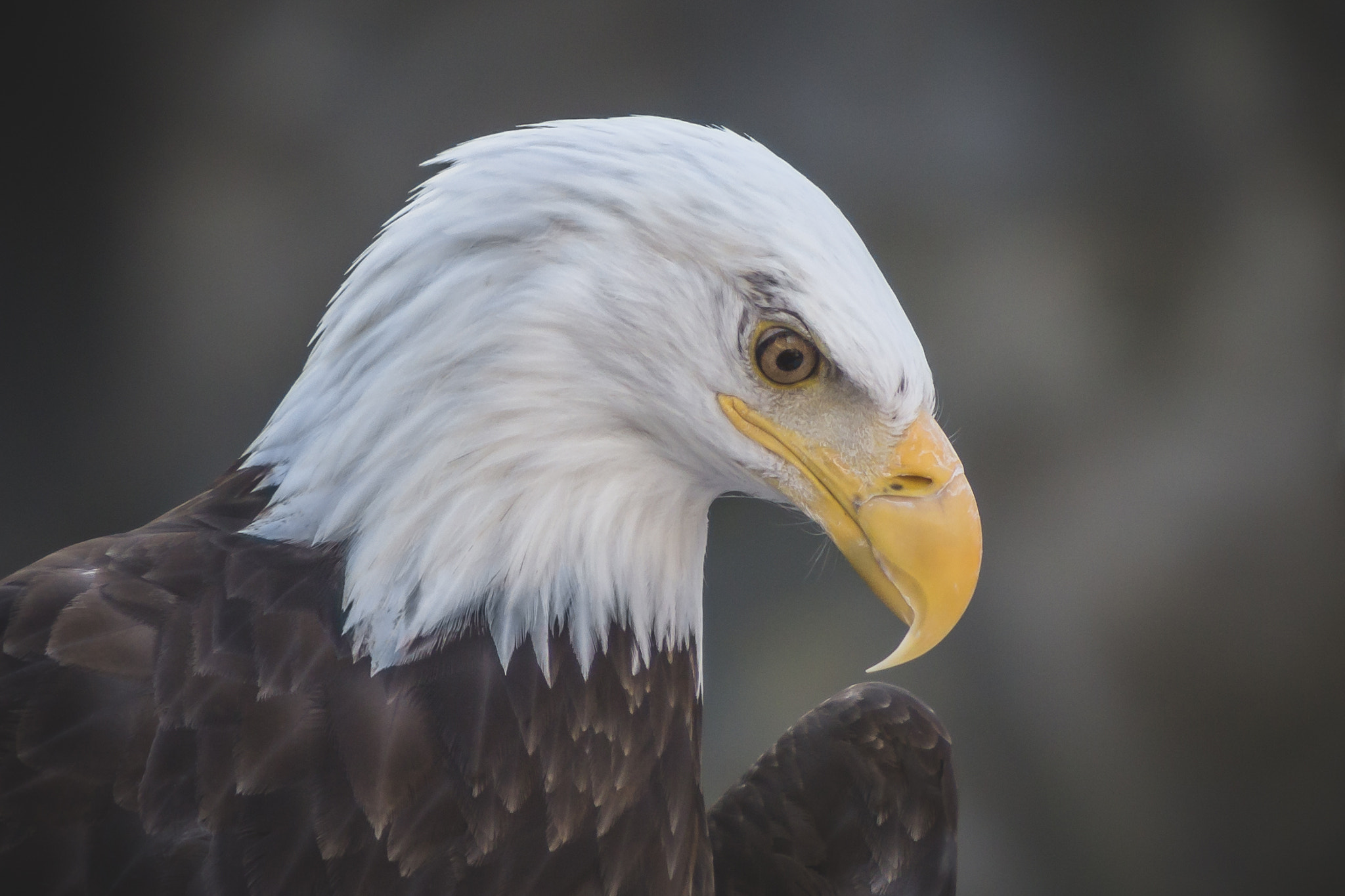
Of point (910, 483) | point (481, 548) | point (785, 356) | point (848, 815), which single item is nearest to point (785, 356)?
point (785, 356)

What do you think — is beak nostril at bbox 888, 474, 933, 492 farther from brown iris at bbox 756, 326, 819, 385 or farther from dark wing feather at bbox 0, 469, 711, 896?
dark wing feather at bbox 0, 469, 711, 896

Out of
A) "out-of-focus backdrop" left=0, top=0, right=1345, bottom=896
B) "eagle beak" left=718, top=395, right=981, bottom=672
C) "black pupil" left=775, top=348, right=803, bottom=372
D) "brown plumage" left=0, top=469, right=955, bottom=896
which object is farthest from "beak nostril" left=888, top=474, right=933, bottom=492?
"out-of-focus backdrop" left=0, top=0, right=1345, bottom=896

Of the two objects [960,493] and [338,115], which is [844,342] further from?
[338,115]

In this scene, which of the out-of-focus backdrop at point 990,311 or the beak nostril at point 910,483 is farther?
the out-of-focus backdrop at point 990,311

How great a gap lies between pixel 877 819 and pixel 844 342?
1.96 feet

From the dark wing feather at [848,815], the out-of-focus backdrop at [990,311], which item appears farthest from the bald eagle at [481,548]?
the out-of-focus backdrop at [990,311]

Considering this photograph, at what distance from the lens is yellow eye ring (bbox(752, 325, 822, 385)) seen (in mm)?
628

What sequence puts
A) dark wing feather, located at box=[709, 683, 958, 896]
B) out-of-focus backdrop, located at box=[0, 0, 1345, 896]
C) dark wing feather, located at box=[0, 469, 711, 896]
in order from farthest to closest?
out-of-focus backdrop, located at box=[0, 0, 1345, 896] → dark wing feather, located at box=[709, 683, 958, 896] → dark wing feather, located at box=[0, 469, 711, 896]

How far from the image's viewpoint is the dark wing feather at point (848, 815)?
3.20 feet

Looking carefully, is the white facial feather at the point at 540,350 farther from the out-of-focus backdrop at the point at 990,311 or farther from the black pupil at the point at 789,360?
the out-of-focus backdrop at the point at 990,311

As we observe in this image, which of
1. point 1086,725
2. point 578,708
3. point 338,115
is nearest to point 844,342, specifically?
point 578,708

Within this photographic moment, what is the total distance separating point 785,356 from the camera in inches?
25.0

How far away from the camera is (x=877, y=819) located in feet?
3.23

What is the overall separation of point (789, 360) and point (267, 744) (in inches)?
15.9
